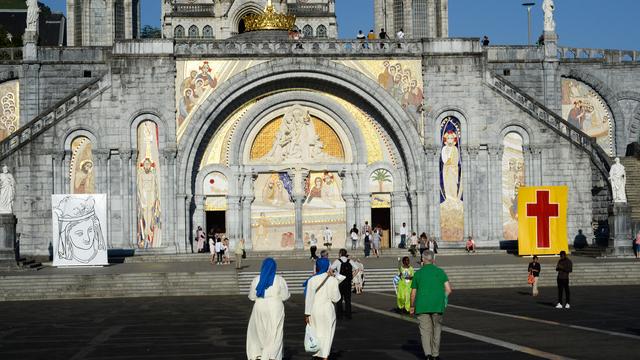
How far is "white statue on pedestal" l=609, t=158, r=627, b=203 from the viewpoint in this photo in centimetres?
4659

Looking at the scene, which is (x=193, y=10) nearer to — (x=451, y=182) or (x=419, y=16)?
(x=419, y=16)

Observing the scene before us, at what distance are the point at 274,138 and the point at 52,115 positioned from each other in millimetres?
10526

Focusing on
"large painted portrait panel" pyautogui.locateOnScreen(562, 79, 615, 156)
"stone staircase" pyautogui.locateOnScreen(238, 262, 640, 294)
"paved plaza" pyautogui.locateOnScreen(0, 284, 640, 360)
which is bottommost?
"paved plaza" pyautogui.locateOnScreen(0, 284, 640, 360)

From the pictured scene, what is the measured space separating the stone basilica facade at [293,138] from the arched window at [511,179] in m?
0.07

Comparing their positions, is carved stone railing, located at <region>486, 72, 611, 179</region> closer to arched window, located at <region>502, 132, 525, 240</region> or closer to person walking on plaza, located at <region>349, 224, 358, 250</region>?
arched window, located at <region>502, 132, 525, 240</region>

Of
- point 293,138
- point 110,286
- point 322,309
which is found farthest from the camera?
point 293,138

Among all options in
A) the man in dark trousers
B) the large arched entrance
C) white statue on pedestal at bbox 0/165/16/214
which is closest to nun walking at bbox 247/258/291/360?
the man in dark trousers

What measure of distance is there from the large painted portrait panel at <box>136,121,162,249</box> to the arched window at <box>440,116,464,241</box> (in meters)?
13.3

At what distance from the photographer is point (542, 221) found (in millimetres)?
47219

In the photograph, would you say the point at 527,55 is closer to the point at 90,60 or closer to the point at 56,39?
the point at 90,60

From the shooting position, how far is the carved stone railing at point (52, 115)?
5038 cm

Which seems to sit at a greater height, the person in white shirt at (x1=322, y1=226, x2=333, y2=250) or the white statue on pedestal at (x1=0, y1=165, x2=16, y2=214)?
the white statue on pedestal at (x1=0, y1=165, x2=16, y2=214)

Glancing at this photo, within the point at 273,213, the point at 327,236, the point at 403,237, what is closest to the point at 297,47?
the point at 273,213

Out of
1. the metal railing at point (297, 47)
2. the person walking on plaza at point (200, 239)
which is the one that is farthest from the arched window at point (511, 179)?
the person walking on plaza at point (200, 239)
